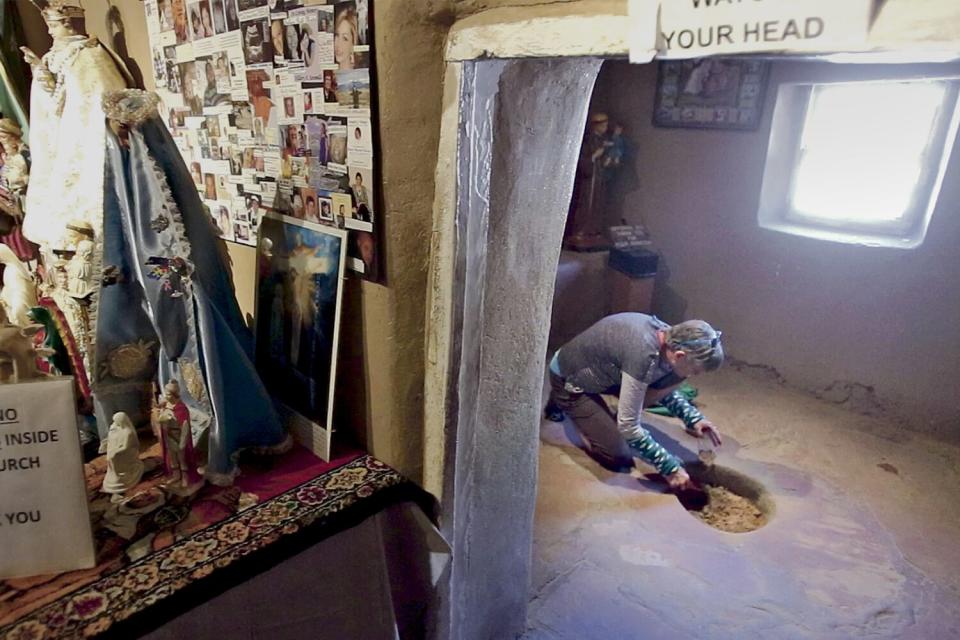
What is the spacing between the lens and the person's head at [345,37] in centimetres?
105

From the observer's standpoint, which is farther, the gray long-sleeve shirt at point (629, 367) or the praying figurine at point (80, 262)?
the gray long-sleeve shirt at point (629, 367)

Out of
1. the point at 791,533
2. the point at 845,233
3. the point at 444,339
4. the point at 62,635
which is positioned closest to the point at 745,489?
the point at 791,533

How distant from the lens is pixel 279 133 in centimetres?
126

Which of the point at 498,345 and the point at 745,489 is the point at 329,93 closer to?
the point at 498,345

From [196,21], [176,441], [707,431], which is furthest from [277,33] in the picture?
[707,431]

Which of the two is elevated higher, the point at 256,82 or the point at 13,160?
the point at 256,82

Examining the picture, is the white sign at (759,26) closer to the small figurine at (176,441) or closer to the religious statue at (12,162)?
the small figurine at (176,441)

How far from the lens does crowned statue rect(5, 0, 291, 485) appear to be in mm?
1101

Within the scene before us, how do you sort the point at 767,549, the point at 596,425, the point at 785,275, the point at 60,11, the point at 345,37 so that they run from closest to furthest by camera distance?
the point at 345,37 < the point at 60,11 < the point at 767,549 < the point at 596,425 < the point at 785,275

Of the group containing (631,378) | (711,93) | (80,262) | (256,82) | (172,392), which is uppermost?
(711,93)

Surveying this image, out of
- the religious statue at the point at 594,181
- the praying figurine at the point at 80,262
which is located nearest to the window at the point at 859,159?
the religious statue at the point at 594,181

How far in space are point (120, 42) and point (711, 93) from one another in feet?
10.0

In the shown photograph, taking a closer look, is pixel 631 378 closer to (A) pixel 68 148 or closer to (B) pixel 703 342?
(B) pixel 703 342

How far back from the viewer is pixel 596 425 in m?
2.73
